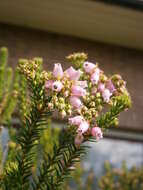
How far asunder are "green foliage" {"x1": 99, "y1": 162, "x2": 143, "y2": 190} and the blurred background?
23 centimetres

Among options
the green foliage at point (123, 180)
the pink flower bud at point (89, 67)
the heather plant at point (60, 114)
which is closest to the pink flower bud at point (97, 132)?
the heather plant at point (60, 114)

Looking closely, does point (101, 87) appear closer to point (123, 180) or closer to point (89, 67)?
point (89, 67)

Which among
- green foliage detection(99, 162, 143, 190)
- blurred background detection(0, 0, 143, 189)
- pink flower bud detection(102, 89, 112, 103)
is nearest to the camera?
pink flower bud detection(102, 89, 112, 103)

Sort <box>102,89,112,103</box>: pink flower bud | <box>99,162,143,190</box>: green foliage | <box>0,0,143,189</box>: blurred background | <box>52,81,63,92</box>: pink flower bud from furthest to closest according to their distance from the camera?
<box>99,162,143,190</box>: green foliage < <box>0,0,143,189</box>: blurred background < <box>102,89,112,103</box>: pink flower bud < <box>52,81,63,92</box>: pink flower bud

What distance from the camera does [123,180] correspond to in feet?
11.0

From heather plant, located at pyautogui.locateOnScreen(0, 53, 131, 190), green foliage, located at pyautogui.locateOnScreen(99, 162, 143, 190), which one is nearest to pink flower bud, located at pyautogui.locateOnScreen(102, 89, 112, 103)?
heather plant, located at pyautogui.locateOnScreen(0, 53, 131, 190)

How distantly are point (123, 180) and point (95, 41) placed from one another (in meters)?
1.44

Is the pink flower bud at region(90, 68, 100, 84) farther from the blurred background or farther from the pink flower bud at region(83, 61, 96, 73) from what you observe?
the blurred background

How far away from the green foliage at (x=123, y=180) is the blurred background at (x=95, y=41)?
227mm

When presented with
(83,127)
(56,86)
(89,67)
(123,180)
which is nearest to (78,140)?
(83,127)

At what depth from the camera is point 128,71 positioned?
375 cm

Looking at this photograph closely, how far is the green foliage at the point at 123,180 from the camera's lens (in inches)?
130

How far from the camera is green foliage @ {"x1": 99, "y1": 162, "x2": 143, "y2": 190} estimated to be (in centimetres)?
331

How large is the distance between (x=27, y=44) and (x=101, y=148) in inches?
56.5
